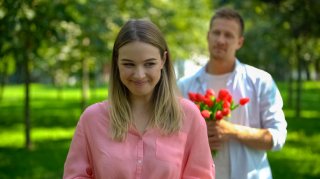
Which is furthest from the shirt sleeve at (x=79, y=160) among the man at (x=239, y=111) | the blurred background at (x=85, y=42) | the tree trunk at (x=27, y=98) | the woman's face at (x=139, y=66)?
the tree trunk at (x=27, y=98)

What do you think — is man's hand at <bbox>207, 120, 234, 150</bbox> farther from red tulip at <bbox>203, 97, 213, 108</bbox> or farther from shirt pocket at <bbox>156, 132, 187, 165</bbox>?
shirt pocket at <bbox>156, 132, 187, 165</bbox>

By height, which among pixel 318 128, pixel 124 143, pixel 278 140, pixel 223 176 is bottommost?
pixel 318 128

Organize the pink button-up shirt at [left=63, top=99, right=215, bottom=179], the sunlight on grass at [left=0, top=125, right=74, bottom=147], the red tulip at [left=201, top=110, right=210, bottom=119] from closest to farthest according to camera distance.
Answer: the pink button-up shirt at [left=63, top=99, right=215, bottom=179] < the red tulip at [left=201, top=110, right=210, bottom=119] < the sunlight on grass at [left=0, top=125, right=74, bottom=147]

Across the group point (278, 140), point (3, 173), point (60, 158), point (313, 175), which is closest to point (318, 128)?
point (313, 175)

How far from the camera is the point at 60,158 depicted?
10.5 metres

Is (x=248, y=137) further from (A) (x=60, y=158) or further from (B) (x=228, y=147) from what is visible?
(A) (x=60, y=158)

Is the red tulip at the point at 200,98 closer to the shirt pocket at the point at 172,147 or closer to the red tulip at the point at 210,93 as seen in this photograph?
the red tulip at the point at 210,93

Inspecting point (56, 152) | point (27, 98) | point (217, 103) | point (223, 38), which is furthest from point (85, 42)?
point (217, 103)

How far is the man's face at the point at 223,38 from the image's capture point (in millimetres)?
3664

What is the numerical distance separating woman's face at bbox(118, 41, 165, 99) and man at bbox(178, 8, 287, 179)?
1.10m

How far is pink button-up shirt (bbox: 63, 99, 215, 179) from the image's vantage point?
2400 millimetres

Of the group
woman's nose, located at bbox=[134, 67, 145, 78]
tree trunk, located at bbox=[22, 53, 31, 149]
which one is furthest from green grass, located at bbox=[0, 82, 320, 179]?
woman's nose, located at bbox=[134, 67, 145, 78]

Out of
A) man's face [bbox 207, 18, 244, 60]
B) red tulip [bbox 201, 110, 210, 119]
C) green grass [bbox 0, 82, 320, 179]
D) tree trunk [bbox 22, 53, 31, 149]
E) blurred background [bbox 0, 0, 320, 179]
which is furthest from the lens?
tree trunk [bbox 22, 53, 31, 149]

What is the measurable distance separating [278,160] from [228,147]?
7162 millimetres
